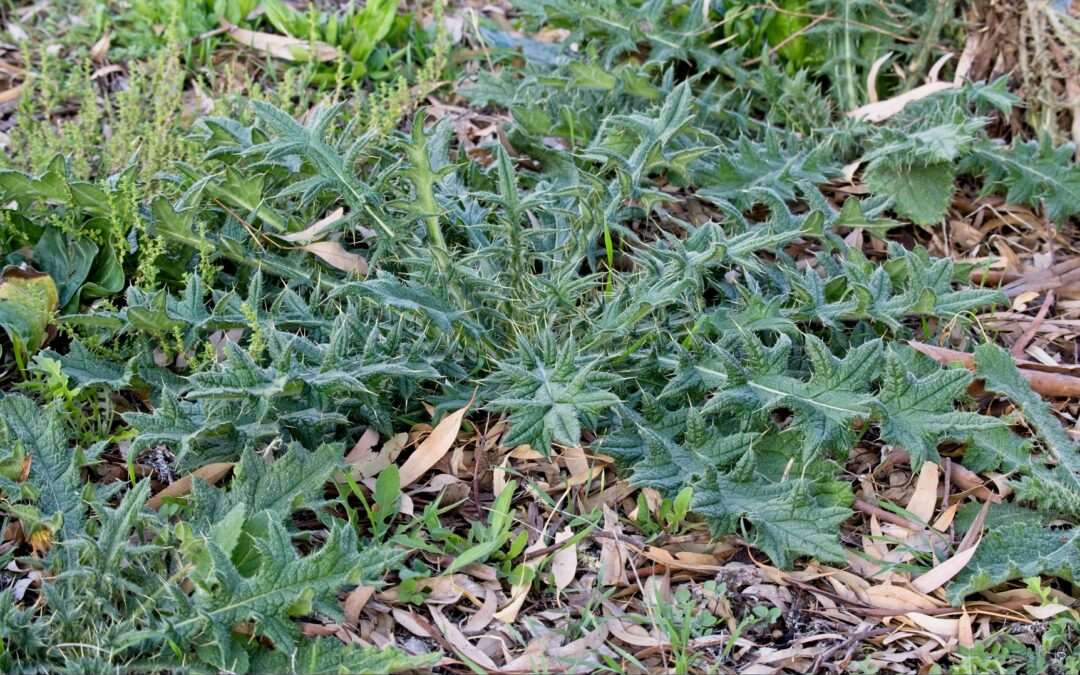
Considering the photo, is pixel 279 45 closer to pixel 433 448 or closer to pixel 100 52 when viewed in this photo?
pixel 100 52

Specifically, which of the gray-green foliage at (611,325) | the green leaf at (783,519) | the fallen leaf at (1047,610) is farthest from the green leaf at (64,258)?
the fallen leaf at (1047,610)

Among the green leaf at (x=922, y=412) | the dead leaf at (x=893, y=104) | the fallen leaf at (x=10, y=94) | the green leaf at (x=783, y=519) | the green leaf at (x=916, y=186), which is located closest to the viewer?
the green leaf at (x=783, y=519)

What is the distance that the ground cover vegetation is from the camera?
211 cm

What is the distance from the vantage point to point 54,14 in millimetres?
3879

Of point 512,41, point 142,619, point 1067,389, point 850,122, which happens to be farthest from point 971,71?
point 142,619

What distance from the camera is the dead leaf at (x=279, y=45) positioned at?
11.9ft

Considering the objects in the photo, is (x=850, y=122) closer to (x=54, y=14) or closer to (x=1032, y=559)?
(x=1032, y=559)

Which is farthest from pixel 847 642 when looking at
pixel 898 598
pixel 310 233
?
pixel 310 233

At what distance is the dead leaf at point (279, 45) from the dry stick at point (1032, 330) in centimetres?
241

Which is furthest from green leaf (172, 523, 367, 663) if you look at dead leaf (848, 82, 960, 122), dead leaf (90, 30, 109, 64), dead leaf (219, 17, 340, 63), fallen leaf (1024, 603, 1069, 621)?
dead leaf (90, 30, 109, 64)

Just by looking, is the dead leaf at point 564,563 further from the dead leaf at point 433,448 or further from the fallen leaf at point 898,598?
the fallen leaf at point 898,598

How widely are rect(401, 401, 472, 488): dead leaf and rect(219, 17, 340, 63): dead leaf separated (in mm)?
1723

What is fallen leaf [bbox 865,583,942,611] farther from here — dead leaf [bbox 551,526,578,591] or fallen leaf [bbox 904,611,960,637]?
dead leaf [bbox 551,526,578,591]

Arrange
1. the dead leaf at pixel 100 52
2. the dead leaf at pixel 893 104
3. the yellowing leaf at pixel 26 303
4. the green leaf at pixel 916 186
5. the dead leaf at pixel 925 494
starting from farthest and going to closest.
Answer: the dead leaf at pixel 100 52 → the dead leaf at pixel 893 104 → the green leaf at pixel 916 186 → the yellowing leaf at pixel 26 303 → the dead leaf at pixel 925 494
